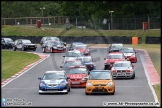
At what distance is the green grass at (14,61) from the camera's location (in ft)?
143

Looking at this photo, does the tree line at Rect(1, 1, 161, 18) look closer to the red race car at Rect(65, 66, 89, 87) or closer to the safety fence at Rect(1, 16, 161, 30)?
the safety fence at Rect(1, 16, 161, 30)

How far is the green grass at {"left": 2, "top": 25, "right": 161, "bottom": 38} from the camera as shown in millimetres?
81562

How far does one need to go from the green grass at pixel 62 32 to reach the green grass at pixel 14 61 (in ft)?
72.4

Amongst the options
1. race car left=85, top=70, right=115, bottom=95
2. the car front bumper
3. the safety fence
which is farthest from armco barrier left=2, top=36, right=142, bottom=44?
the car front bumper

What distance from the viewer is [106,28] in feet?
286

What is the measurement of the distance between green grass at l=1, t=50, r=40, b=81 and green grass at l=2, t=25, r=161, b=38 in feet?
72.4

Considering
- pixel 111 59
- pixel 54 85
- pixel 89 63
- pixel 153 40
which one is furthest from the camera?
pixel 153 40

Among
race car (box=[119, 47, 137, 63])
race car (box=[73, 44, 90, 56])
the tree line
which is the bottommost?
race car (box=[119, 47, 137, 63])

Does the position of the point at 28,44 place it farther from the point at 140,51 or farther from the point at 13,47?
the point at 140,51

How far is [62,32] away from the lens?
84562 millimetres

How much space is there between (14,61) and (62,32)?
102ft

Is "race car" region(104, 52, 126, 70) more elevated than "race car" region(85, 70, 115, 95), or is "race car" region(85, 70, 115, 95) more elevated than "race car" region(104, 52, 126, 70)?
"race car" region(104, 52, 126, 70)

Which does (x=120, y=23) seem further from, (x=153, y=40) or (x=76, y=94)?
(x=76, y=94)

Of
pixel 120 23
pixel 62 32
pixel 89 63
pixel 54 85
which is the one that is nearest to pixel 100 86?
pixel 54 85
